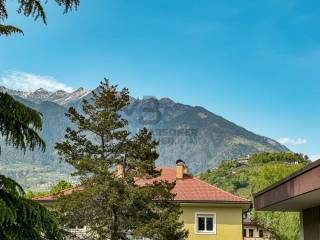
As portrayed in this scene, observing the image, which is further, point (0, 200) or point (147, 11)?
point (147, 11)

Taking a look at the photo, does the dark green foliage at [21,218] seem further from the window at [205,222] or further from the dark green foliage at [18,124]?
the window at [205,222]

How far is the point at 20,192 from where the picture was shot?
268 inches

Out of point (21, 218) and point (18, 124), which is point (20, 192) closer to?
point (21, 218)

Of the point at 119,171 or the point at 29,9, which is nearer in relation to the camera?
the point at 29,9

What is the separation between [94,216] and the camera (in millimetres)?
16234

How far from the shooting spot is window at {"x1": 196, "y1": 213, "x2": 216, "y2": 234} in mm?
27875


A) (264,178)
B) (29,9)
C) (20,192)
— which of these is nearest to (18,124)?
(20,192)

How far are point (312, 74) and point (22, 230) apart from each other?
140 feet

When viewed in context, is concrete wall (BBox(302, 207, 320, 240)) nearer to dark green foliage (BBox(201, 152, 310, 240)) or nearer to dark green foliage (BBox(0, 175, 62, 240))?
dark green foliage (BBox(0, 175, 62, 240))

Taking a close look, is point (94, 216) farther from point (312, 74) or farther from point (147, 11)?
point (312, 74)

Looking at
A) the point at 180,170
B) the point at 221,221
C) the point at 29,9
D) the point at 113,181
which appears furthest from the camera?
the point at 180,170

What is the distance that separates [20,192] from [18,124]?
0.89 meters

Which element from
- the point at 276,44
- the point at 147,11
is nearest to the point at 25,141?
the point at 147,11

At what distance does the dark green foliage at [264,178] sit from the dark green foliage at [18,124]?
3255 cm
